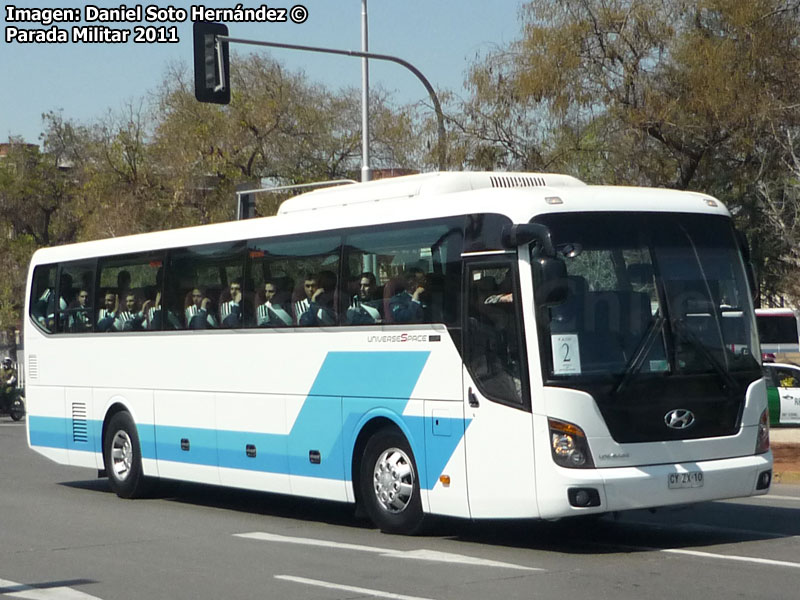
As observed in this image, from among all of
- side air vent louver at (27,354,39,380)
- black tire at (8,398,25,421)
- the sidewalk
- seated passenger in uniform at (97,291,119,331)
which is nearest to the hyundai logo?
the sidewalk

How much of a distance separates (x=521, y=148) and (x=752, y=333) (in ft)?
58.8

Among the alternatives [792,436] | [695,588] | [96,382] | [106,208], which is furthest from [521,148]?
[106,208]

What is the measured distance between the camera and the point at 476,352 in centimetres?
1127

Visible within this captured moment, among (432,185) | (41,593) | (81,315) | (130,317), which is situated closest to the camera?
(41,593)

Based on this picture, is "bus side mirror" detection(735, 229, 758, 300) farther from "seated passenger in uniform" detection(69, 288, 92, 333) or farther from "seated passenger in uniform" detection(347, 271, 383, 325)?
"seated passenger in uniform" detection(69, 288, 92, 333)

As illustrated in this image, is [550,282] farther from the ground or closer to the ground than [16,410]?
farther from the ground

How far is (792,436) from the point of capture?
66.6ft

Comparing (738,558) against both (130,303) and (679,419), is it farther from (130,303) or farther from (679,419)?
(130,303)

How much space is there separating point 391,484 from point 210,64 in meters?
10.1

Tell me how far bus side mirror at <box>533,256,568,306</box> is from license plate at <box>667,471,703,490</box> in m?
1.66

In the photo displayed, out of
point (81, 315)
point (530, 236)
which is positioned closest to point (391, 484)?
point (530, 236)

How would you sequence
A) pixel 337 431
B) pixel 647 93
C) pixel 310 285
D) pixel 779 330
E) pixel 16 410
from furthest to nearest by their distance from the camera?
pixel 779 330, pixel 16 410, pixel 647 93, pixel 310 285, pixel 337 431

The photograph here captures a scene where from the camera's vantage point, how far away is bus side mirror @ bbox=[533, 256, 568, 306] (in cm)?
1053

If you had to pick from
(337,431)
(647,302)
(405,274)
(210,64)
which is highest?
(210,64)
